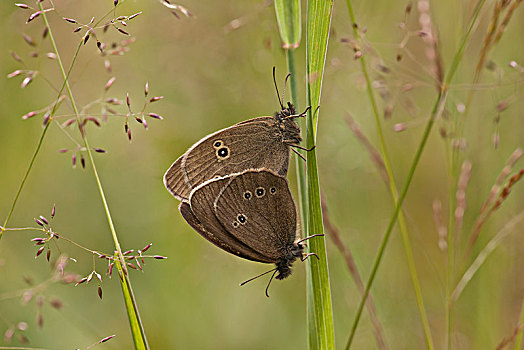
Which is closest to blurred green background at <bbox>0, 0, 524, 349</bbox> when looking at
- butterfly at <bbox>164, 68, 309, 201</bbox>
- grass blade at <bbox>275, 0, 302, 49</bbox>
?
butterfly at <bbox>164, 68, 309, 201</bbox>

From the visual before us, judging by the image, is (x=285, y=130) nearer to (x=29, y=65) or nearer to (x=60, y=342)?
(x=60, y=342)

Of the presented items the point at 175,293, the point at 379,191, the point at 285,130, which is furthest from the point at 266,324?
the point at 285,130

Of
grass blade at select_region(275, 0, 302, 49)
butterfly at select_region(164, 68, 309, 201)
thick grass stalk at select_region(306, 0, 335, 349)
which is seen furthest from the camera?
butterfly at select_region(164, 68, 309, 201)

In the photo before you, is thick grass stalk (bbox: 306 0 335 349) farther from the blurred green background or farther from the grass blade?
the blurred green background

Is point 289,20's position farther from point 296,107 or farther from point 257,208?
point 257,208

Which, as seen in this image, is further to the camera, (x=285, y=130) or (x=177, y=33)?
(x=177, y=33)

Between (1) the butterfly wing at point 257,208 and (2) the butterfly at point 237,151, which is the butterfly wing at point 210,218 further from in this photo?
(2) the butterfly at point 237,151

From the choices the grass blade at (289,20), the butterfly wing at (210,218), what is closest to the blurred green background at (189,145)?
the grass blade at (289,20)
